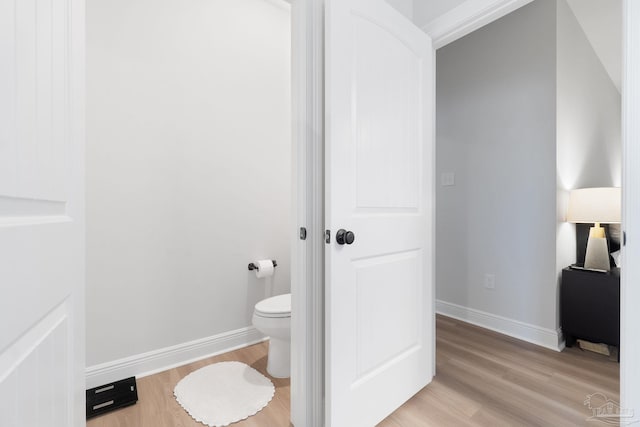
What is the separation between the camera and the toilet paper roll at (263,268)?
86.0 inches

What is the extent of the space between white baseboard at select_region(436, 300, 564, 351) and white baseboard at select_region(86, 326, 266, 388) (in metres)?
1.72

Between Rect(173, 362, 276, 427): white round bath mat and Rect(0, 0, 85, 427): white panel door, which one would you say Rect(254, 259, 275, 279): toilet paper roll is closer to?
Rect(173, 362, 276, 427): white round bath mat

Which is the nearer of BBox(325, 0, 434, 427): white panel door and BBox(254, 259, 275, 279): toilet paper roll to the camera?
BBox(325, 0, 434, 427): white panel door

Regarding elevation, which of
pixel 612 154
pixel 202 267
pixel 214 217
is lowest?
pixel 202 267

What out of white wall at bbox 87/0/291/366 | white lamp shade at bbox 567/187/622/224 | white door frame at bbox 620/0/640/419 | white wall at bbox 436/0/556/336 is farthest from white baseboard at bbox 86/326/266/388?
white lamp shade at bbox 567/187/622/224

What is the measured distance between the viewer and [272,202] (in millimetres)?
2379

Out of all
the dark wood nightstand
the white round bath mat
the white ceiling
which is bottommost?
the white round bath mat

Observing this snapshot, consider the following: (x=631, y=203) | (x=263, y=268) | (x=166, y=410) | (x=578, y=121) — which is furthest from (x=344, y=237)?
(x=578, y=121)

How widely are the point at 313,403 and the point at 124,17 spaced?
231 cm

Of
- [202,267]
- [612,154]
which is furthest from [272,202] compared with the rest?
[612,154]

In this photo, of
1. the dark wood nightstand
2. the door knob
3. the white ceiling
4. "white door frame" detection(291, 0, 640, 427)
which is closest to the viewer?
the door knob

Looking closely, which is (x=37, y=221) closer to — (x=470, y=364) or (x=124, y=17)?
(x=124, y=17)

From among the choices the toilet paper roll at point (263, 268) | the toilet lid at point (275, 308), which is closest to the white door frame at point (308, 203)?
the toilet lid at point (275, 308)

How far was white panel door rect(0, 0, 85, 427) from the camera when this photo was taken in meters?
0.40
